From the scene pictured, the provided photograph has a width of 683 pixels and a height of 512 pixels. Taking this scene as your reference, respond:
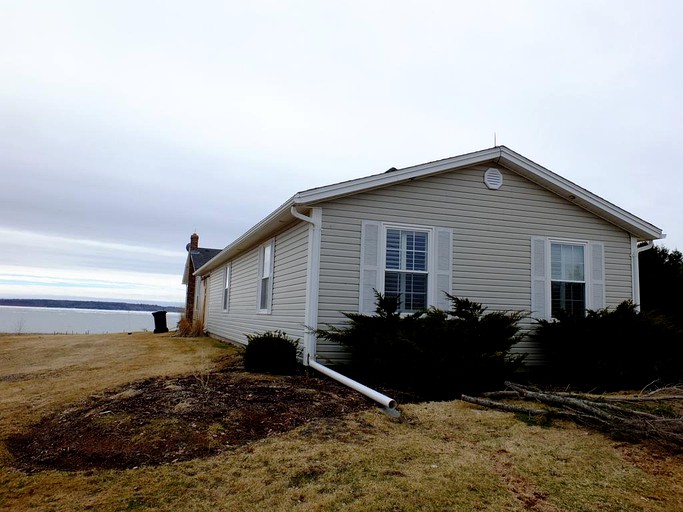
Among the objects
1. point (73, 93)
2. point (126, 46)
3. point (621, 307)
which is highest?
point (126, 46)

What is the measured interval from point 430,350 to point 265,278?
536 centimetres

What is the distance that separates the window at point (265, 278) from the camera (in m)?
10.4

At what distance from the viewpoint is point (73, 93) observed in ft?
31.0

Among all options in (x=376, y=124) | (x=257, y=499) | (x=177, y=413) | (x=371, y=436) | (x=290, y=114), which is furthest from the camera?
(x=376, y=124)

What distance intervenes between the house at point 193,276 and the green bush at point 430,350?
592 inches

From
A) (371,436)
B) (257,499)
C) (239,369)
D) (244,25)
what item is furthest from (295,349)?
(244,25)

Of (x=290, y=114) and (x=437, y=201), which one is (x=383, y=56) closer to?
(x=290, y=114)

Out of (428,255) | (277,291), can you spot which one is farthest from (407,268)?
(277,291)

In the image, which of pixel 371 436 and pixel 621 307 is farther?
pixel 621 307

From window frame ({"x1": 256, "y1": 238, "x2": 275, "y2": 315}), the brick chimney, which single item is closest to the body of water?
the brick chimney

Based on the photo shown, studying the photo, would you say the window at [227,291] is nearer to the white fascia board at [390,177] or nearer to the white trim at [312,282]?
the white trim at [312,282]

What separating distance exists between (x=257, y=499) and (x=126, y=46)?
28.0 feet

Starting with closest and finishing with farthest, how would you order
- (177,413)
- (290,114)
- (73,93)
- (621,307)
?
(177,413), (621,307), (73,93), (290,114)

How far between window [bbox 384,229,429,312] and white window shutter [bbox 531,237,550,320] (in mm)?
2133
